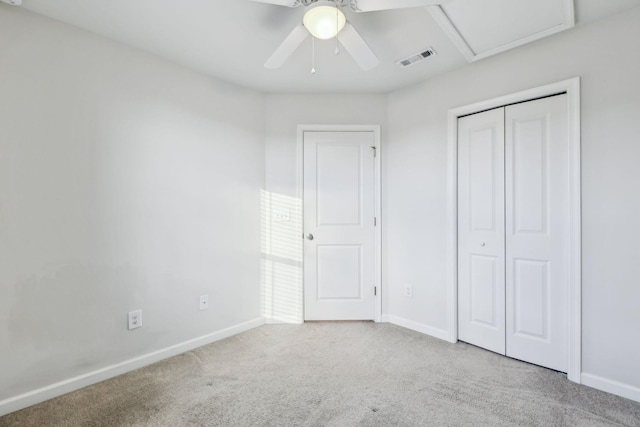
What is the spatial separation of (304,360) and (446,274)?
56.9 inches

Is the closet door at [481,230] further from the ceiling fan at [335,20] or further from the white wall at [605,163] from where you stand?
the ceiling fan at [335,20]

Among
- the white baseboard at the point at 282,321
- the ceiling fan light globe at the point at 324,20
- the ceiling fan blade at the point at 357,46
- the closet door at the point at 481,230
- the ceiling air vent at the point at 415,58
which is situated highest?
the ceiling air vent at the point at 415,58

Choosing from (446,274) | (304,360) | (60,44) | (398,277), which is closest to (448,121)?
(446,274)

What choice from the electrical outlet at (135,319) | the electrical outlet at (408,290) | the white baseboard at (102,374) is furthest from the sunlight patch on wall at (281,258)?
the electrical outlet at (135,319)

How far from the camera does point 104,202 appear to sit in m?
2.25

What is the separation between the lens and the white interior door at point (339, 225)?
3381 mm

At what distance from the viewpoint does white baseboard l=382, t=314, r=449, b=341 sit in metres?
2.92

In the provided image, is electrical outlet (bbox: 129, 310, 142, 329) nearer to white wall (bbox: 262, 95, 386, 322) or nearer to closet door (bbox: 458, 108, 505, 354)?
white wall (bbox: 262, 95, 386, 322)

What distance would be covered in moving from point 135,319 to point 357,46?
242 cm

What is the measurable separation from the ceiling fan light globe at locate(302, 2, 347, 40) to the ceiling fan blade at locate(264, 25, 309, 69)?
47 mm

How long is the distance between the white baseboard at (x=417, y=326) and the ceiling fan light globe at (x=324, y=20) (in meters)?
2.57

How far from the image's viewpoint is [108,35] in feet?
7.36

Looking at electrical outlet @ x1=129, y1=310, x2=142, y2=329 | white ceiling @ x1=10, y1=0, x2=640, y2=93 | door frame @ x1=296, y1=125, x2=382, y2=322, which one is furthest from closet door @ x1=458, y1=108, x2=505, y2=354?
electrical outlet @ x1=129, y1=310, x2=142, y2=329

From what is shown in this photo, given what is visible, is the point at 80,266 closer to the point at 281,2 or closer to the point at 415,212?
the point at 281,2
